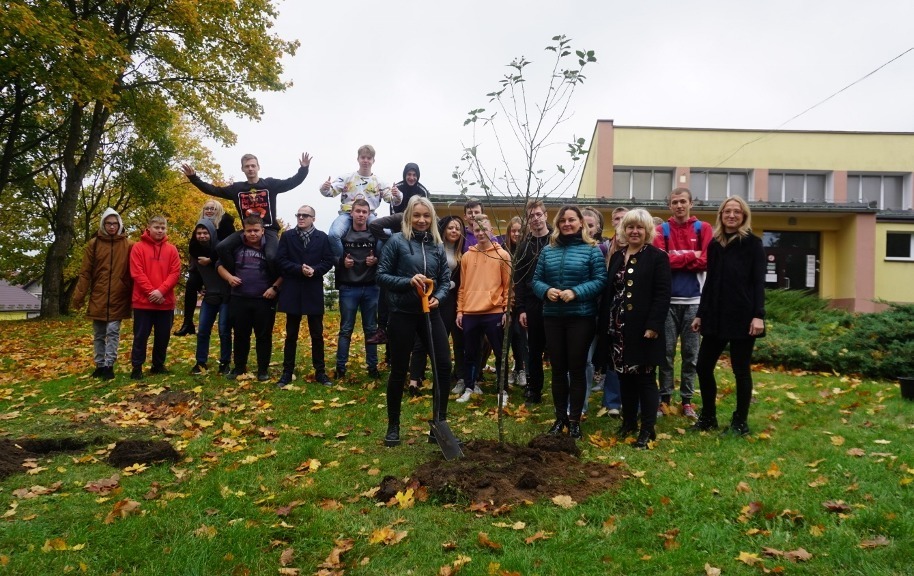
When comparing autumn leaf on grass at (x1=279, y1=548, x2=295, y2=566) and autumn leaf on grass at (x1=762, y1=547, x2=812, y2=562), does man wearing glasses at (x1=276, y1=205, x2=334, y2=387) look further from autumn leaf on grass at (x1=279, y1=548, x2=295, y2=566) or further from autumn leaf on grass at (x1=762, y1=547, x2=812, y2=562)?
autumn leaf on grass at (x1=762, y1=547, x2=812, y2=562)

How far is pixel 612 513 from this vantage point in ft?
12.5

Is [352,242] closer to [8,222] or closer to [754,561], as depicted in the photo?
[754,561]

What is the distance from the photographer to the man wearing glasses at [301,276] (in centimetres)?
727

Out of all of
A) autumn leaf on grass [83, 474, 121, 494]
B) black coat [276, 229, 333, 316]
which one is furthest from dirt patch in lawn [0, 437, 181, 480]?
black coat [276, 229, 333, 316]

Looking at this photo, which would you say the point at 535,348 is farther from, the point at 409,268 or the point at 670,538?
the point at 670,538

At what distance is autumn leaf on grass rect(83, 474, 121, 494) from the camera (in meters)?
4.30

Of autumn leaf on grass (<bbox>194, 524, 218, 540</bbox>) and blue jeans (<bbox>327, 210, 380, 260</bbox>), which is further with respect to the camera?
blue jeans (<bbox>327, 210, 380, 260</bbox>)

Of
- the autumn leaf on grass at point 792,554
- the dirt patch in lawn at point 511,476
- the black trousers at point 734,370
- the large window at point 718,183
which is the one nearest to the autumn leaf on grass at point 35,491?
the dirt patch in lawn at point 511,476

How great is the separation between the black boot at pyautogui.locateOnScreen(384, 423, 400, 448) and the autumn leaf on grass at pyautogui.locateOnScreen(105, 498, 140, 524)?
6.44 feet

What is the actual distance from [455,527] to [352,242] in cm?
455

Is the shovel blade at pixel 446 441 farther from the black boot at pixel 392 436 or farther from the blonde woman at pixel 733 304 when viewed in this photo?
the blonde woman at pixel 733 304

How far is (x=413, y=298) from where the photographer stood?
5164 millimetres

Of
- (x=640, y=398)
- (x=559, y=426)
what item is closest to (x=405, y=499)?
(x=559, y=426)

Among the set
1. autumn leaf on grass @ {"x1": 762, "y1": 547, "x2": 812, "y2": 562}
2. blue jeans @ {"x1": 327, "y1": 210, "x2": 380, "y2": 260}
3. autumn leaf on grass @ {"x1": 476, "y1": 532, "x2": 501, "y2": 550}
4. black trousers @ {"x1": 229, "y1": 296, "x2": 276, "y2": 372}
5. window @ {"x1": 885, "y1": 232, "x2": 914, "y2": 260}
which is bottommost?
autumn leaf on grass @ {"x1": 476, "y1": 532, "x2": 501, "y2": 550}
